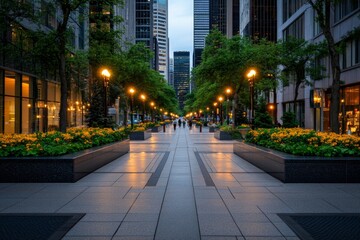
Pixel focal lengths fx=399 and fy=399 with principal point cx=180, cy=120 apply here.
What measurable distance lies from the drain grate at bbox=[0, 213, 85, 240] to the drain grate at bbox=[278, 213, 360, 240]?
4.01 meters

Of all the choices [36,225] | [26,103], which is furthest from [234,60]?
[36,225]

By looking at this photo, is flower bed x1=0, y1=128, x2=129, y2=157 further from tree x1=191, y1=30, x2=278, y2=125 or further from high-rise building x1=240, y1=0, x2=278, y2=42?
high-rise building x1=240, y1=0, x2=278, y2=42

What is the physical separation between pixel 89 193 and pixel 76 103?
40.3 meters

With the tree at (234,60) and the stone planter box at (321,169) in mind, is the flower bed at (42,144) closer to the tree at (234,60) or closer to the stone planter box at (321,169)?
the stone planter box at (321,169)

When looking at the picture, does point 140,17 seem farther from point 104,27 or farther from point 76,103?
point 104,27

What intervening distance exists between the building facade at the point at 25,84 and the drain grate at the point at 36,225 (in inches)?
633

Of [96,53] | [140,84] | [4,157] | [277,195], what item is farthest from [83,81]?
[277,195]

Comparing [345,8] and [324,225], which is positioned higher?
[345,8]

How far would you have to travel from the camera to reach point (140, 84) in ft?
150

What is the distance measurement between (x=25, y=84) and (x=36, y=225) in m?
28.6

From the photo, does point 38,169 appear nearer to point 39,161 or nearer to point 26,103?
point 39,161

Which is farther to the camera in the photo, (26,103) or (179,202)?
(26,103)

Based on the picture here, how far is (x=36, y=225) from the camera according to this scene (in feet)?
23.4

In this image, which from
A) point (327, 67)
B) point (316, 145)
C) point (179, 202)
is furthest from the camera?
point (327, 67)
